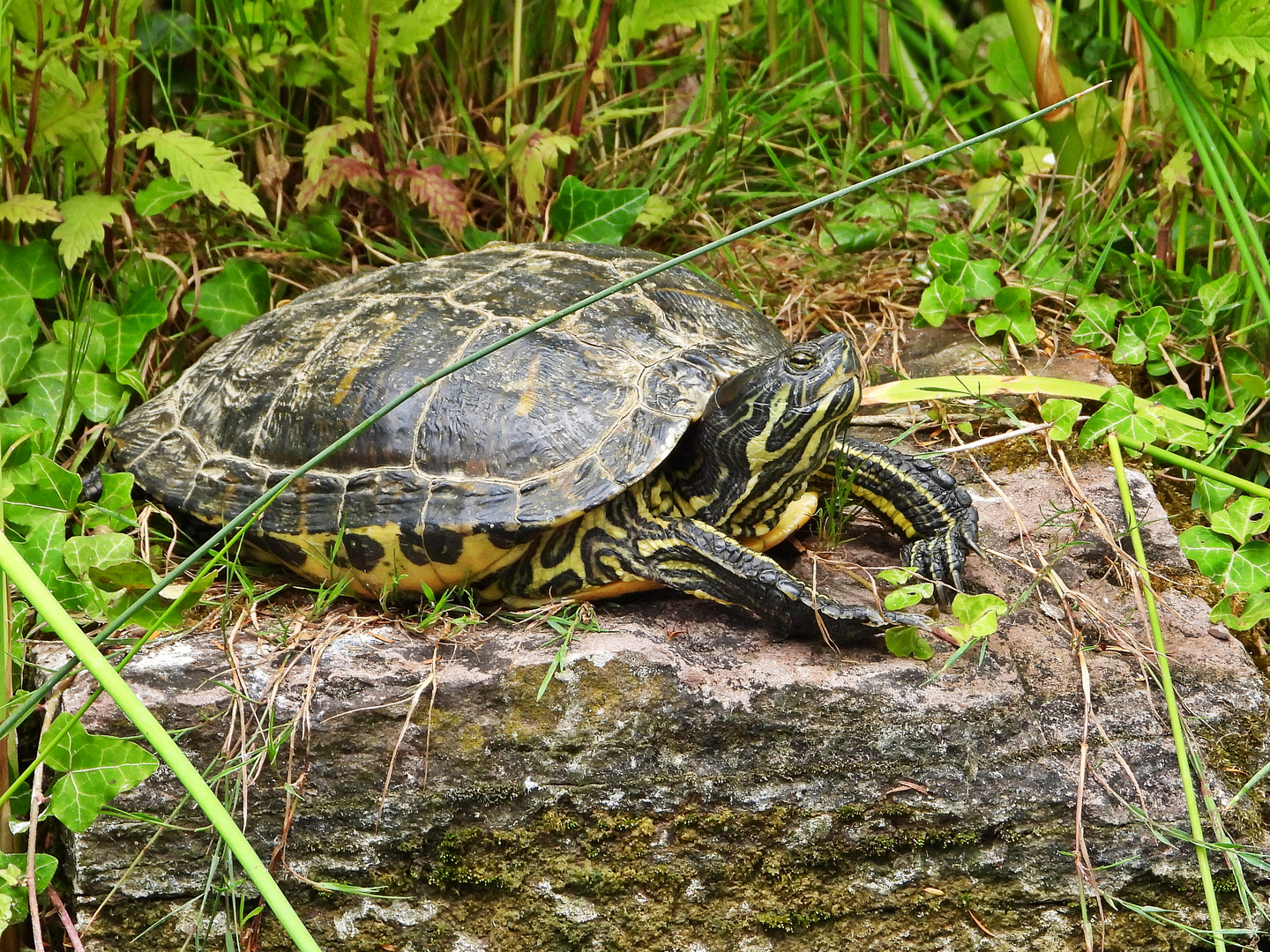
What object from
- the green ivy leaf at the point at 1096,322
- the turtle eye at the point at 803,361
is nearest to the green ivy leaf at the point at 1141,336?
the green ivy leaf at the point at 1096,322

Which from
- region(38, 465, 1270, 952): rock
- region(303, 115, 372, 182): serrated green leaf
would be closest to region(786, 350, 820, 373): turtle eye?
region(38, 465, 1270, 952): rock

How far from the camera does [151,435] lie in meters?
2.91

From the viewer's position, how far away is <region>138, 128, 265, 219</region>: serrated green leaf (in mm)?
2912

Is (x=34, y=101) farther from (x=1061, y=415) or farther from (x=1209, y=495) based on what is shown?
(x=1209, y=495)

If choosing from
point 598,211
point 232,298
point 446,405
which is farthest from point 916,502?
point 232,298

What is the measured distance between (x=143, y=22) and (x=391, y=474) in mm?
2117

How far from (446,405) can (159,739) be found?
1.31 m

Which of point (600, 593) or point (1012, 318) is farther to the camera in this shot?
Answer: point (1012, 318)

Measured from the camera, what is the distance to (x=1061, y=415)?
2.70 m

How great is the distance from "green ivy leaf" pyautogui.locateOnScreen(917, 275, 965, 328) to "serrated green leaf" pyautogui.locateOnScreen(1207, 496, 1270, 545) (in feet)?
3.73

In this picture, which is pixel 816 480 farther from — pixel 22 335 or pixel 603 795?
pixel 22 335

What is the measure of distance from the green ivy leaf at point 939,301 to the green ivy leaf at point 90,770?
250 cm

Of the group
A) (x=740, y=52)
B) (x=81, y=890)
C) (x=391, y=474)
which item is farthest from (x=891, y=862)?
(x=740, y=52)

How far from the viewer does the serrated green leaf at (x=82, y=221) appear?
2.95 meters
